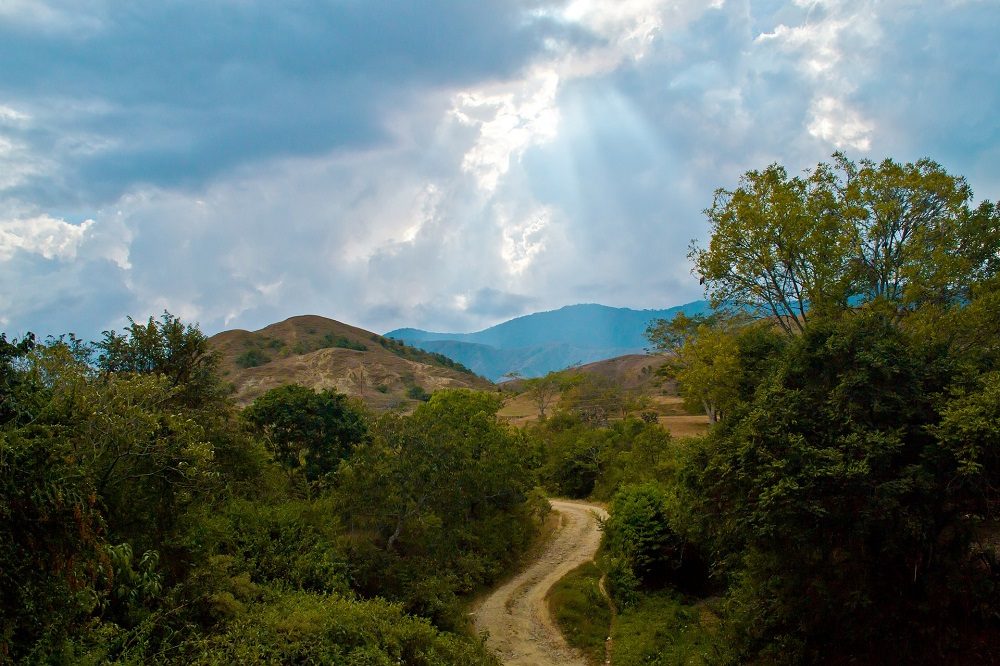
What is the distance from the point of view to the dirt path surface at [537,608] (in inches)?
701

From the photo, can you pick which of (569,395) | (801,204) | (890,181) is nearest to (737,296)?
(801,204)

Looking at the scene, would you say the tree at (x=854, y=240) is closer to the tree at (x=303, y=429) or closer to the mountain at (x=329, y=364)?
the tree at (x=303, y=429)

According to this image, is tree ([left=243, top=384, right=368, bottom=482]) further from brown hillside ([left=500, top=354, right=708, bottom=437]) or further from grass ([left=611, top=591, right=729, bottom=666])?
brown hillside ([left=500, top=354, right=708, bottom=437])

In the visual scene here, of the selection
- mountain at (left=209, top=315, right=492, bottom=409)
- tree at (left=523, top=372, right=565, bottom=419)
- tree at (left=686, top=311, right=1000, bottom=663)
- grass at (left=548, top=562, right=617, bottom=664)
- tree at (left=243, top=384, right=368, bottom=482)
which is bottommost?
grass at (left=548, top=562, right=617, bottom=664)

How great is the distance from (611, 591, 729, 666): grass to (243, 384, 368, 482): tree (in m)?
13.6

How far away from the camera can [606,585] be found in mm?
22188

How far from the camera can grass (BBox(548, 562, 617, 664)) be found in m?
18.3

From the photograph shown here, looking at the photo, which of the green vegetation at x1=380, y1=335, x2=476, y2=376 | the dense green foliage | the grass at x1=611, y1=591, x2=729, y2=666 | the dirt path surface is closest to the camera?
the dense green foliage

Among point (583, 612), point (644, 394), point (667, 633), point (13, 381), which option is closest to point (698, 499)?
point (667, 633)

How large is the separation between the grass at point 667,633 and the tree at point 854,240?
28.9ft

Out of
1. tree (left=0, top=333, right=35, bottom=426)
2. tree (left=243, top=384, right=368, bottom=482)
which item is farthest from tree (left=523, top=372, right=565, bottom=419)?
tree (left=0, top=333, right=35, bottom=426)

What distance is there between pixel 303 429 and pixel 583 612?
14392 mm

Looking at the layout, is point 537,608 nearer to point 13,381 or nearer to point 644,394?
point 13,381

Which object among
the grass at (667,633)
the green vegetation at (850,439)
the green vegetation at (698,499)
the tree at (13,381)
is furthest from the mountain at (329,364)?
the tree at (13,381)
